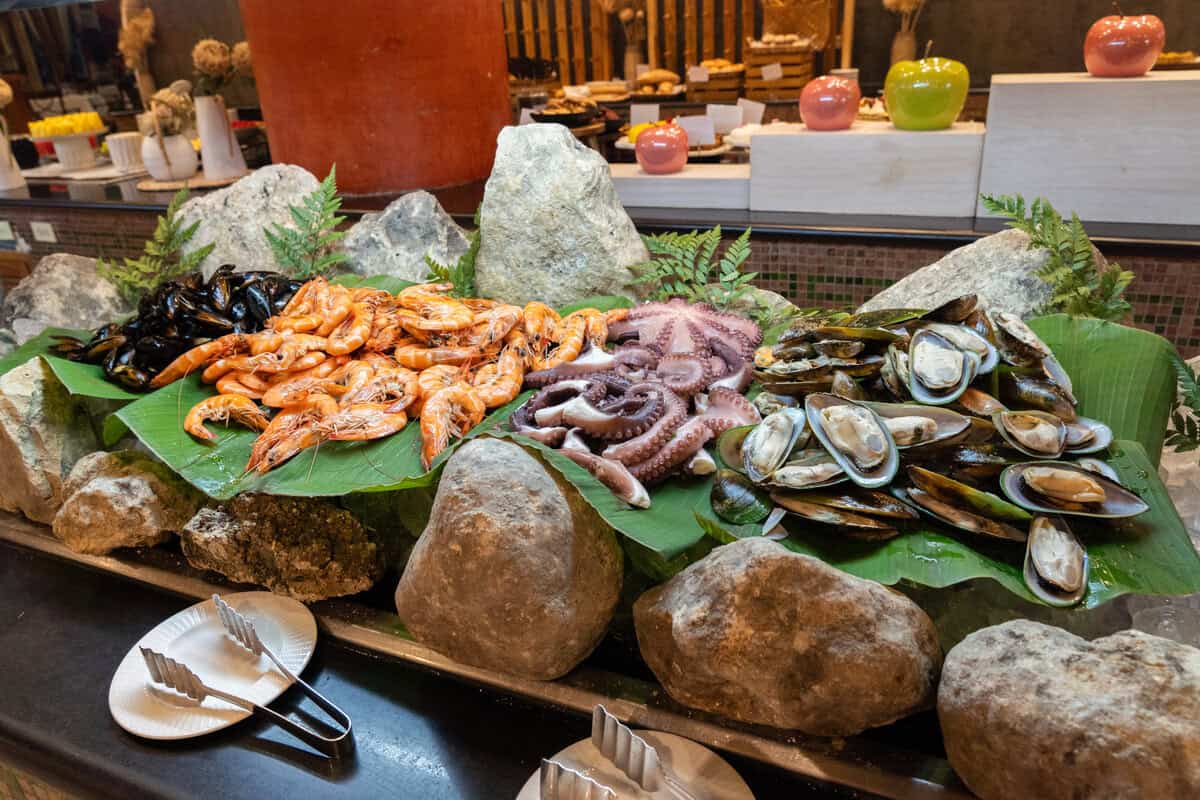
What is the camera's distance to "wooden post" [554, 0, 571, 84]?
686cm

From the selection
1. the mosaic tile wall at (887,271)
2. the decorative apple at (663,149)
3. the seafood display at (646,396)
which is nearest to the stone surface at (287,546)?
the seafood display at (646,396)

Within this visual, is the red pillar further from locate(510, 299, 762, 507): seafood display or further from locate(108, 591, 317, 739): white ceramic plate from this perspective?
locate(108, 591, 317, 739): white ceramic plate

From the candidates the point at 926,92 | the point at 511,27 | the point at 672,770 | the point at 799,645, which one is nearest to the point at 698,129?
the point at 926,92

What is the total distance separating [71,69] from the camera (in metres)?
6.59

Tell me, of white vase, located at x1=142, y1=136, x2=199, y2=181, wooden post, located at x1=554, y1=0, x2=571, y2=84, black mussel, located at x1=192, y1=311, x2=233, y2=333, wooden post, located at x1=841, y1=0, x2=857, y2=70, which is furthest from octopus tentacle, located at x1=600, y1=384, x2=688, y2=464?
wooden post, located at x1=554, y1=0, x2=571, y2=84

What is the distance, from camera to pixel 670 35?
6641 mm

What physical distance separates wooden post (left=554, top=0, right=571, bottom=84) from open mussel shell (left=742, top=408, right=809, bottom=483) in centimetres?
616

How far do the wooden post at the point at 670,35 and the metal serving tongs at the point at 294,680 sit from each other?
635 cm

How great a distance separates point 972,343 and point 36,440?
2142 mm

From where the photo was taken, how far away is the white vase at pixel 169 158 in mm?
4199

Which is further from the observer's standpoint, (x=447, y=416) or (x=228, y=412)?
(x=228, y=412)

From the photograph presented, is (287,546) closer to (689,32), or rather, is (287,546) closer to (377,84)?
(377,84)

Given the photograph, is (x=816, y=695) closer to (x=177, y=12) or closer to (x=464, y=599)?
(x=464, y=599)

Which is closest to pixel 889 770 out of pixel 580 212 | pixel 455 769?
pixel 455 769
